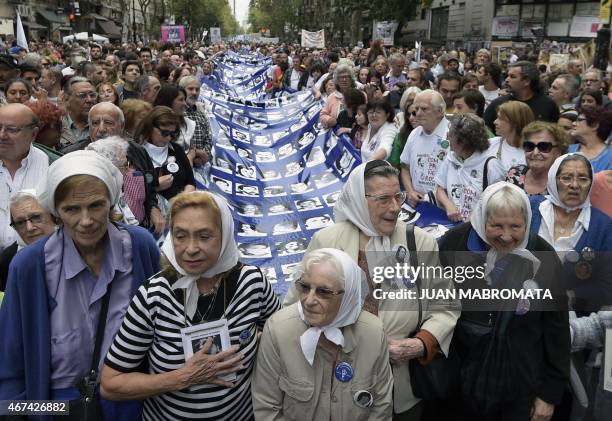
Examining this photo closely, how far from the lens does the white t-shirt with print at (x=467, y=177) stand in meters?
4.54

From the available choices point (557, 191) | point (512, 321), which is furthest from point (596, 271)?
point (512, 321)

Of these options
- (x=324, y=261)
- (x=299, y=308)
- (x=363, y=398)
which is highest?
(x=324, y=261)

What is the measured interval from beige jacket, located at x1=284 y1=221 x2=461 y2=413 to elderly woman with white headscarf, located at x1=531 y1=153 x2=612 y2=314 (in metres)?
0.79

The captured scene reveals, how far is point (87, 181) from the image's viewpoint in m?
2.37

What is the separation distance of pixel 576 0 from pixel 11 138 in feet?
125

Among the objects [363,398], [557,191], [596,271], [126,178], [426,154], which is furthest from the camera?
[426,154]

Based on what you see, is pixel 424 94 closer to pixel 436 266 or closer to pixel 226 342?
pixel 436 266

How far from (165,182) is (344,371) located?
2.76 m

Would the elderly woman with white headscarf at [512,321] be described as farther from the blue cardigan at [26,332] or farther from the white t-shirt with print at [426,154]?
the white t-shirt with print at [426,154]

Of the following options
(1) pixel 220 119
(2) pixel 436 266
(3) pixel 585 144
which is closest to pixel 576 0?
(1) pixel 220 119

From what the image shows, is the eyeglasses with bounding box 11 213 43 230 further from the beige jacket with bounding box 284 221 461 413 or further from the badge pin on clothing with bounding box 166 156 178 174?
the badge pin on clothing with bounding box 166 156 178 174

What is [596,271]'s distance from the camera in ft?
10.3

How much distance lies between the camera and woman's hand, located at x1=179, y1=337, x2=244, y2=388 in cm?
224

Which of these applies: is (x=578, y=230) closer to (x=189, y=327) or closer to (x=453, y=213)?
(x=453, y=213)
